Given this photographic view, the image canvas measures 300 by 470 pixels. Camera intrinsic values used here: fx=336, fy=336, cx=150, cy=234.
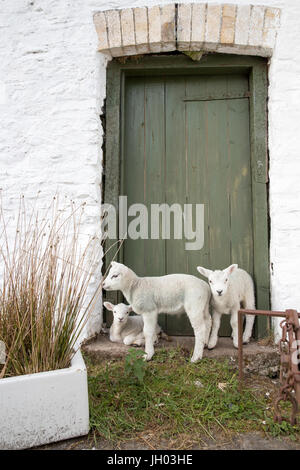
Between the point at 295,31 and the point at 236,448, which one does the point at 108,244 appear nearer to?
the point at 236,448

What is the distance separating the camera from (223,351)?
9.09ft

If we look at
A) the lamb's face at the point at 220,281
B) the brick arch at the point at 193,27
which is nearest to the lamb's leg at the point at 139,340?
the lamb's face at the point at 220,281

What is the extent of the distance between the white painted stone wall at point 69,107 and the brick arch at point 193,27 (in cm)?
10

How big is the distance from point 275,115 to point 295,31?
0.74 meters

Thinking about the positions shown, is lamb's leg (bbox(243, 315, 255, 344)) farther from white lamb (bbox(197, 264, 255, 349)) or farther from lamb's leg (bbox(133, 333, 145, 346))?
lamb's leg (bbox(133, 333, 145, 346))

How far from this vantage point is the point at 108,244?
3160 millimetres

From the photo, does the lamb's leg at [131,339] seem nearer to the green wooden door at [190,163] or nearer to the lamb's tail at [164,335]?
the lamb's tail at [164,335]

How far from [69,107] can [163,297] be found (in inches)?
76.1

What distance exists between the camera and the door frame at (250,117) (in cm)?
307

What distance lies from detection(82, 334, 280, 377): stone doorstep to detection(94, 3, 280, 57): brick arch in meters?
2.61

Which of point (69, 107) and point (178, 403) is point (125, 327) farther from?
point (69, 107)

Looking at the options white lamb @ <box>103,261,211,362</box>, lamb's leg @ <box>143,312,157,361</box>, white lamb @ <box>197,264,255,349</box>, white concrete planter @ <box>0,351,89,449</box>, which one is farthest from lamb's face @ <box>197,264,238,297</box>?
white concrete planter @ <box>0,351,89,449</box>

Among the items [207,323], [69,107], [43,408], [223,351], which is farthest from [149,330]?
[69,107]

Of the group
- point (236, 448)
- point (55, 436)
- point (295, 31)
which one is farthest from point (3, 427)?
point (295, 31)
